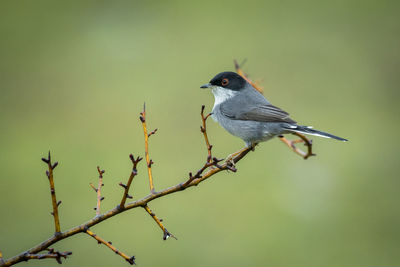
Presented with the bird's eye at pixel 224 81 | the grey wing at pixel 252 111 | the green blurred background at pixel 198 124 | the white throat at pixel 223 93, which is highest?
the bird's eye at pixel 224 81

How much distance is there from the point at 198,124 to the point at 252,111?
16.2ft

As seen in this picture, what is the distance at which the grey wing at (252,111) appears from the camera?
147 inches

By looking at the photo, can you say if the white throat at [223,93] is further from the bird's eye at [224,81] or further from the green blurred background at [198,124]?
the green blurred background at [198,124]

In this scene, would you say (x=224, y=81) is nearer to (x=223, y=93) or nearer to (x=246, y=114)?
(x=223, y=93)

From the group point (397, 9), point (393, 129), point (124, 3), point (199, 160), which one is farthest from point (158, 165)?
point (397, 9)

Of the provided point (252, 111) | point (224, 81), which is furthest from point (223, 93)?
point (252, 111)

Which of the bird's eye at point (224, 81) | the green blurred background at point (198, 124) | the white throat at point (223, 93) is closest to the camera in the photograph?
the bird's eye at point (224, 81)

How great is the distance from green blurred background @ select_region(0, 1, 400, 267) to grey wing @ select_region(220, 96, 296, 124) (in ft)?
9.55

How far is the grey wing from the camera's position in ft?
12.3

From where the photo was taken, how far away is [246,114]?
13.1 feet

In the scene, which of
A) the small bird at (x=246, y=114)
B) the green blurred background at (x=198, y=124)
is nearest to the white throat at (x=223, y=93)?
the small bird at (x=246, y=114)

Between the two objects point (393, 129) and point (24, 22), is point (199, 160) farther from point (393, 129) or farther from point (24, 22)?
point (24, 22)

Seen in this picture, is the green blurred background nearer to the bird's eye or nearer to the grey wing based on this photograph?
the grey wing

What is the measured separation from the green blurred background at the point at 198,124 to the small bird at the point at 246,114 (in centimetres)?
287
